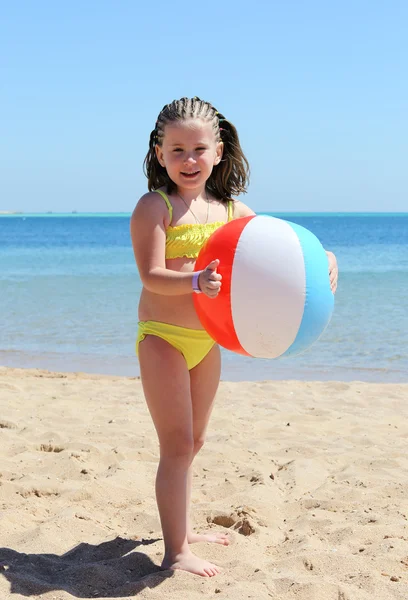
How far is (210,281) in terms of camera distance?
9.58ft

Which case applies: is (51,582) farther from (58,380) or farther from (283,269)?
(58,380)

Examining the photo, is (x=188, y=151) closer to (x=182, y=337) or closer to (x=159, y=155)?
(x=159, y=155)

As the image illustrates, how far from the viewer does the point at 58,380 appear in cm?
754

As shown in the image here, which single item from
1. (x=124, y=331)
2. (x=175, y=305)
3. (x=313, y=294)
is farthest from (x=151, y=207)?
(x=124, y=331)

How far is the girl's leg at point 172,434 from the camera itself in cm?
314

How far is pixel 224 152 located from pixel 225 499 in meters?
1.91

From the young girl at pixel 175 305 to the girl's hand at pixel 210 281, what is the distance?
13 centimetres

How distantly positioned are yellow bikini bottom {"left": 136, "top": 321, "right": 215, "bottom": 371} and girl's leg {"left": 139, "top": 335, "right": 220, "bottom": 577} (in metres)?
0.03

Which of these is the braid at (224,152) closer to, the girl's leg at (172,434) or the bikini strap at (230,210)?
the bikini strap at (230,210)

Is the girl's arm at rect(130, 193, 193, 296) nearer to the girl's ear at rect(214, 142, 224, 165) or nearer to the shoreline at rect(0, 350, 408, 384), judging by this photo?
the girl's ear at rect(214, 142, 224, 165)

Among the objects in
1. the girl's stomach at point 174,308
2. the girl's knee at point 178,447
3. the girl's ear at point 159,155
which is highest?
the girl's ear at point 159,155

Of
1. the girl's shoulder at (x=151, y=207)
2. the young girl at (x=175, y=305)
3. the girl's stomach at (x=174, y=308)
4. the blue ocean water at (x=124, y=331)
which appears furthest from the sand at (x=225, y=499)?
the blue ocean water at (x=124, y=331)

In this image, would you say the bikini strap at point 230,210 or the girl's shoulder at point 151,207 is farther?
the bikini strap at point 230,210

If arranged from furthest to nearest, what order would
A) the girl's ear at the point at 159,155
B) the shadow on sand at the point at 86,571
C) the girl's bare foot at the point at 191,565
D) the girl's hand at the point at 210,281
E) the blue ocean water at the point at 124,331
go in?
the blue ocean water at the point at 124,331 < the girl's ear at the point at 159,155 < the girl's bare foot at the point at 191,565 < the shadow on sand at the point at 86,571 < the girl's hand at the point at 210,281
